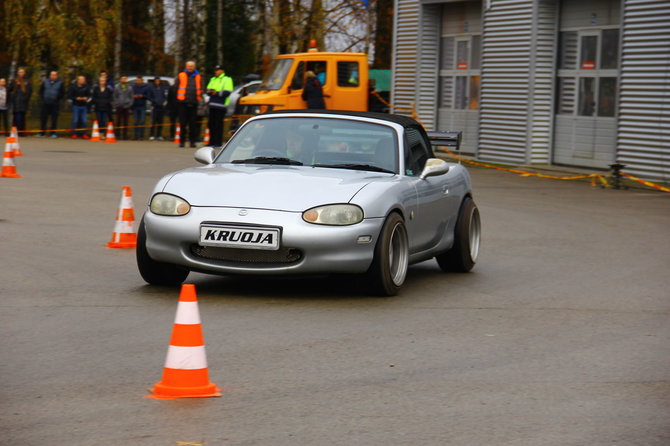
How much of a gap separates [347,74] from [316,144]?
18921mm

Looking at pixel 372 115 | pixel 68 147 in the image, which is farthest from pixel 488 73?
pixel 372 115

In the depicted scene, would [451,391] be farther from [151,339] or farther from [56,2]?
[56,2]

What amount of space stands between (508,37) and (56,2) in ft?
65.4

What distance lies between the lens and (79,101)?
1462 inches

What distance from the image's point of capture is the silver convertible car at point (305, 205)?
29.4ft

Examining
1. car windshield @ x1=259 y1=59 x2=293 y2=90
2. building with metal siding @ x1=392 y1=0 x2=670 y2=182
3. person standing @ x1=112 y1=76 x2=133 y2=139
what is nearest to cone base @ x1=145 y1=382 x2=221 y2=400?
building with metal siding @ x1=392 y1=0 x2=670 y2=182

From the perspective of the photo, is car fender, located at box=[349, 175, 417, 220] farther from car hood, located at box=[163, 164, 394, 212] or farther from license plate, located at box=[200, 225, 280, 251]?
license plate, located at box=[200, 225, 280, 251]

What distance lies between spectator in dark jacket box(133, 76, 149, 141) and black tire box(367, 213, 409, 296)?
29.0 m

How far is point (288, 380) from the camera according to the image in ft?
21.3

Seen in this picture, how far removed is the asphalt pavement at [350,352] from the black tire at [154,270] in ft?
0.59

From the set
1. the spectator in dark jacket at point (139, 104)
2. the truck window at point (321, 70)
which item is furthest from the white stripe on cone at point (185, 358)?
the spectator in dark jacket at point (139, 104)

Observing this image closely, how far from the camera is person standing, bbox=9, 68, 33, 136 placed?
117 ft

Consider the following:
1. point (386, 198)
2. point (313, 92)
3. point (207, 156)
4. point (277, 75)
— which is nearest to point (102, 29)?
point (277, 75)

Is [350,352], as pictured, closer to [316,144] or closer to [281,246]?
[281,246]
